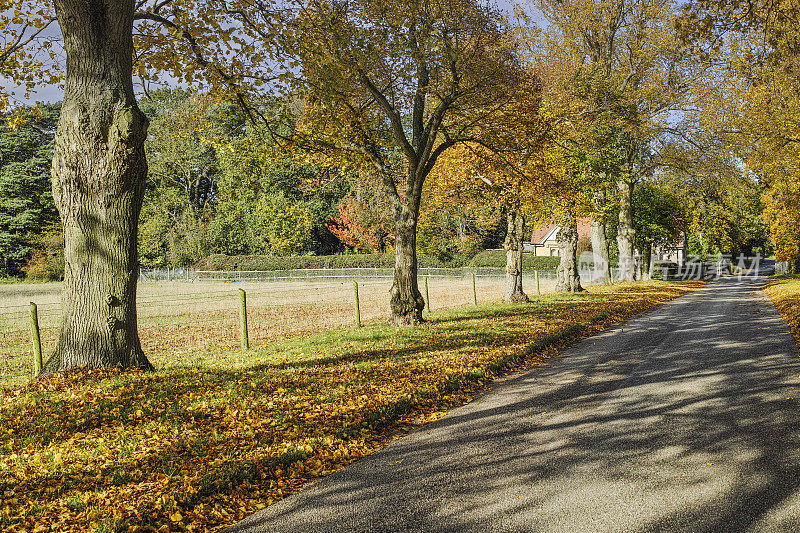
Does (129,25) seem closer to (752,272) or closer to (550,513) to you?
(550,513)

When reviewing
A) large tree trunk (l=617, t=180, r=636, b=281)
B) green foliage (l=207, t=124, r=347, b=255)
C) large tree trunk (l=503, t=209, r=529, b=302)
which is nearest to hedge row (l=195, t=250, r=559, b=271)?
green foliage (l=207, t=124, r=347, b=255)

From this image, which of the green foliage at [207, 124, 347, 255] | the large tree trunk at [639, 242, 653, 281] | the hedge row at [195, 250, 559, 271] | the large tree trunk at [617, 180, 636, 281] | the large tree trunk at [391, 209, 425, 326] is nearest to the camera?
the large tree trunk at [391, 209, 425, 326]

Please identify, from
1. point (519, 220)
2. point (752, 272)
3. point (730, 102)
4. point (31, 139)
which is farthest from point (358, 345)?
point (752, 272)

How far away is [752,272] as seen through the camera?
226 ft

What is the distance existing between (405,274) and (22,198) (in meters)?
54.2

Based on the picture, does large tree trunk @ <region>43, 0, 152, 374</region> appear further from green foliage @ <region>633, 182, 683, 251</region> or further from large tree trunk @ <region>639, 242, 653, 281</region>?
green foliage @ <region>633, 182, 683, 251</region>

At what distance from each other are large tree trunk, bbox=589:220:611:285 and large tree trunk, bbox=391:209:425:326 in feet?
67.4

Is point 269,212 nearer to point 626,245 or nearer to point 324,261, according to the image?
point 324,261

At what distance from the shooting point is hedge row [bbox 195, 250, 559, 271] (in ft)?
160

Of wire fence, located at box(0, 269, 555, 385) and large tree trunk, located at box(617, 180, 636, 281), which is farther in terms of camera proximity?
large tree trunk, located at box(617, 180, 636, 281)

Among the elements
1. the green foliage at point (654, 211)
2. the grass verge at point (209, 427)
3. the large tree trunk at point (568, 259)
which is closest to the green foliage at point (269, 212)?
the green foliage at point (654, 211)

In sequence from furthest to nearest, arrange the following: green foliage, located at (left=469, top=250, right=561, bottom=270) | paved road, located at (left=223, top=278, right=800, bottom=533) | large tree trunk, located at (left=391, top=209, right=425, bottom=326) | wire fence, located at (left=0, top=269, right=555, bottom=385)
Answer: green foliage, located at (left=469, top=250, right=561, bottom=270) → large tree trunk, located at (left=391, top=209, right=425, bottom=326) → wire fence, located at (left=0, top=269, right=555, bottom=385) → paved road, located at (left=223, top=278, right=800, bottom=533)

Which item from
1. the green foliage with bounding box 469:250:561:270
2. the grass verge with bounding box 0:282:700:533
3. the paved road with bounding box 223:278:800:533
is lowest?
the paved road with bounding box 223:278:800:533

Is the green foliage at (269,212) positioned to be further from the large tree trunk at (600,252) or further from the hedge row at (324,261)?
the large tree trunk at (600,252)
